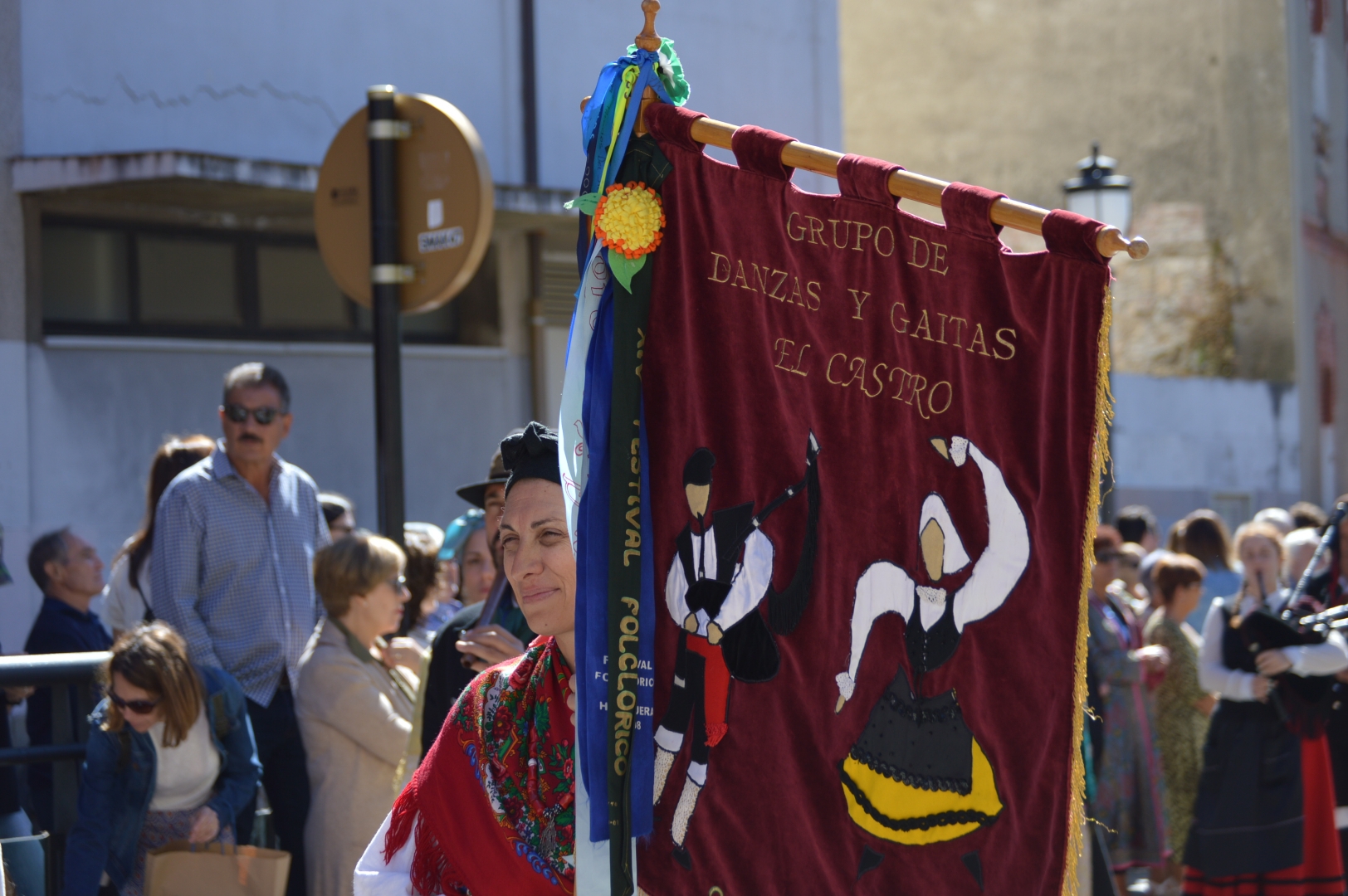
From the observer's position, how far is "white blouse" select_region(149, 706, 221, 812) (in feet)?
15.6

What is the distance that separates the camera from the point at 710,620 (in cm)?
264

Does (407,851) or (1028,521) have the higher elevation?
(1028,521)

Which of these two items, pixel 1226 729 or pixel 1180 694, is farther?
pixel 1180 694

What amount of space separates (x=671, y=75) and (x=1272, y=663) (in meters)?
5.13

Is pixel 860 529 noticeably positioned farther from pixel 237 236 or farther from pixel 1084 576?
pixel 237 236

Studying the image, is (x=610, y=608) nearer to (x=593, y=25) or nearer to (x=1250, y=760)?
(x=1250, y=760)

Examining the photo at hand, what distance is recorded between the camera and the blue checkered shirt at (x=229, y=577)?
18.2ft

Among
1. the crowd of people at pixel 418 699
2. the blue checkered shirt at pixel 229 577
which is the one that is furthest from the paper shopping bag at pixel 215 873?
the blue checkered shirt at pixel 229 577

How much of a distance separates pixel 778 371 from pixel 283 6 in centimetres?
803

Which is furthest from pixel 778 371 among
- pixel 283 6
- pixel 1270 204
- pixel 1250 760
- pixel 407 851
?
pixel 1270 204

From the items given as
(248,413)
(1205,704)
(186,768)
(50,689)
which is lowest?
(1205,704)

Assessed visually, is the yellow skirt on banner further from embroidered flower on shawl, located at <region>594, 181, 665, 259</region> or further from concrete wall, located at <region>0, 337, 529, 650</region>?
concrete wall, located at <region>0, 337, 529, 650</region>

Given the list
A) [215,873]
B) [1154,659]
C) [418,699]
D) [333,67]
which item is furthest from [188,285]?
[1154,659]

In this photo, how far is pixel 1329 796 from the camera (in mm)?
6973
